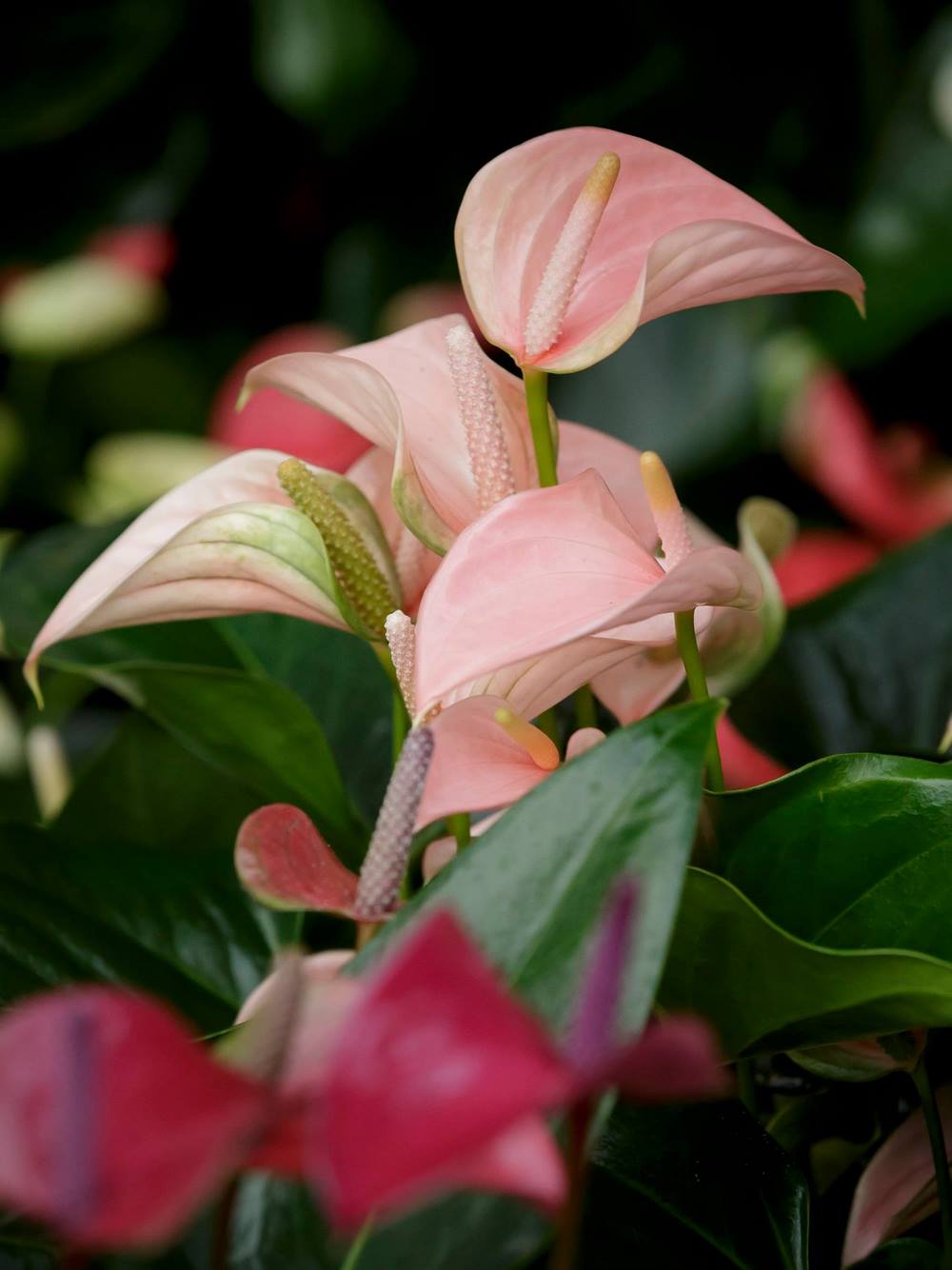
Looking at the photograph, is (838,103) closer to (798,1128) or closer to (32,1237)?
(798,1128)

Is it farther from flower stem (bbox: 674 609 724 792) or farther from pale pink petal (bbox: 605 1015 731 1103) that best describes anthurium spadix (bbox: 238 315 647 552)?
pale pink petal (bbox: 605 1015 731 1103)

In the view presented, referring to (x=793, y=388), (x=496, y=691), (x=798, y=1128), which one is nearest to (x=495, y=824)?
(x=496, y=691)

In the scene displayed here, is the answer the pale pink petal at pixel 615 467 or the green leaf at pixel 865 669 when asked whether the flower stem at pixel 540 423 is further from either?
the green leaf at pixel 865 669

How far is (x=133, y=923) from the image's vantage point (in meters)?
0.43

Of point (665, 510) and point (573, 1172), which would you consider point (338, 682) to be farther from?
point (573, 1172)

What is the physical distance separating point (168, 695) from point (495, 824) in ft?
0.72

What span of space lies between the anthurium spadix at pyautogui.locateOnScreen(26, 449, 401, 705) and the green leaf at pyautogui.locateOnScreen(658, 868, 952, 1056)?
12 cm

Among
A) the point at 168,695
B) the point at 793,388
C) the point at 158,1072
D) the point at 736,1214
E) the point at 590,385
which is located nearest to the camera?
the point at 158,1072

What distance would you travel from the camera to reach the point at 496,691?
341 millimetres

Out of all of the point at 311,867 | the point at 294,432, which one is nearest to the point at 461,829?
the point at 311,867

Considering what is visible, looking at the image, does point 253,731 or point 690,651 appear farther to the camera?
point 253,731

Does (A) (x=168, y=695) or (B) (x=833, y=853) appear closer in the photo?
(B) (x=833, y=853)

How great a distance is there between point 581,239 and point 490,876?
0.58 ft

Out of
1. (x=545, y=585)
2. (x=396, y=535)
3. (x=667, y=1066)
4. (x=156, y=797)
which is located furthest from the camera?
(x=156, y=797)
